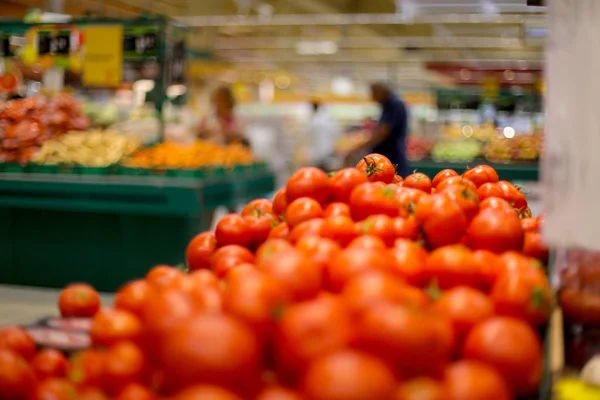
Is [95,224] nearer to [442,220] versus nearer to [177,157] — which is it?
[177,157]

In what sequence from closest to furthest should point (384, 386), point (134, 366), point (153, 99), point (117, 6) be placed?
point (384, 386) < point (134, 366) < point (153, 99) < point (117, 6)

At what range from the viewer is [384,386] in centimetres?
112

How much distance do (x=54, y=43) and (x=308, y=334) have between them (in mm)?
5919

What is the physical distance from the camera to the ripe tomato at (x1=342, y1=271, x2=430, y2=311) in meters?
1.30

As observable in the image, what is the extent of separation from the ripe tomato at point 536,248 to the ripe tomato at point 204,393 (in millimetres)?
1064

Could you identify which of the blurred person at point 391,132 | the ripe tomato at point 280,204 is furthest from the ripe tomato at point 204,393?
the blurred person at point 391,132

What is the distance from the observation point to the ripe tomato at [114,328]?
1421 millimetres

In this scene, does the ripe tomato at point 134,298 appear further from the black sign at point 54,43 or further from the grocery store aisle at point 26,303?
the black sign at point 54,43

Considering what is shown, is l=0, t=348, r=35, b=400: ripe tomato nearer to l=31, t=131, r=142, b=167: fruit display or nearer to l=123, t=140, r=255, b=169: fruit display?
l=123, t=140, r=255, b=169: fruit display

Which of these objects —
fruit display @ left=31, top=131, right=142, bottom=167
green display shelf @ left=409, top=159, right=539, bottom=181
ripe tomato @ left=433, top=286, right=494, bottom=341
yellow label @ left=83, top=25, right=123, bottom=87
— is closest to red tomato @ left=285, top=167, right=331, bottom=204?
ripe tomato @ left=433, top=286, right=494, bottom=341

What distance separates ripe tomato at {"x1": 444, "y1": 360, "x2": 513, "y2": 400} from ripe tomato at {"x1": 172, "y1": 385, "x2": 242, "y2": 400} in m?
0.38

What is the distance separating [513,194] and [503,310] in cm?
83

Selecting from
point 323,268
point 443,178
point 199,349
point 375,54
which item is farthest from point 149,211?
point 375,54

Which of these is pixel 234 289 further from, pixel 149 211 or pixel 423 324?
pixel 149 211
